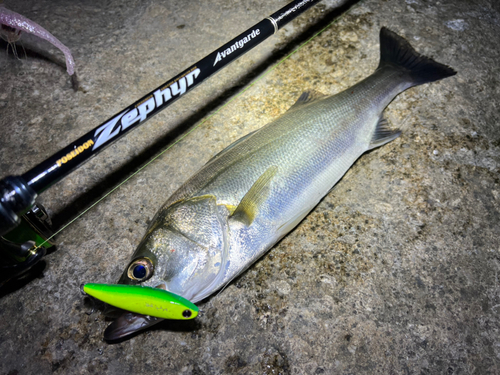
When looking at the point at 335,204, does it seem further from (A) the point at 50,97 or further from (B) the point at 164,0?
(B) the point at 164,0

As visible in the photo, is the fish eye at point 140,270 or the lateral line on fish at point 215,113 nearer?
the fish eye at point 140,270

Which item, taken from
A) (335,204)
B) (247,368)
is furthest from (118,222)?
(335,204)

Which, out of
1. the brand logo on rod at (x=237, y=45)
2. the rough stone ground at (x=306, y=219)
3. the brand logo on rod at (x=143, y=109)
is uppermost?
the brand logo on rod at (x=237, y=45)

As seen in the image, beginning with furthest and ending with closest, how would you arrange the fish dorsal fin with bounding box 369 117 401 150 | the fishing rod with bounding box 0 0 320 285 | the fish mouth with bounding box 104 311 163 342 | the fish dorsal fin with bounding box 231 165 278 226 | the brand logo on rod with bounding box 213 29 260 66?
the fish dorsal fin with bounding box 369 117 401 150
the brand logo on rod with bounding box 213 29 260 66
the fish dorsal fin with bounding box 231 165 278 226
the fish mouth with bounding box 104 311 163 342
the fishing rod with bounding box 0 0 320 285

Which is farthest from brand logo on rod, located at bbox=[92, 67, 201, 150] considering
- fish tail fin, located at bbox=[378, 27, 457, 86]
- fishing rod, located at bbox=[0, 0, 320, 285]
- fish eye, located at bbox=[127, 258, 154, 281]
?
fish tail fin, located at bbox=[378, 27, 457, 86]

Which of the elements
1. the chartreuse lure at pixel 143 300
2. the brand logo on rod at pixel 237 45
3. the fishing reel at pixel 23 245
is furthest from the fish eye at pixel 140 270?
the brand logo on rod at pixel 237 45

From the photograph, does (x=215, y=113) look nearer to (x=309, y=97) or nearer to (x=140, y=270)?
(x=309, y=97)

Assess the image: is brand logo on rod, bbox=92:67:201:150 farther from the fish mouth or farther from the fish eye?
the fish mouth

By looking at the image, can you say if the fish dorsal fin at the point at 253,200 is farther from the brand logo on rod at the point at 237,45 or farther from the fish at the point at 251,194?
the brand logo on rod at the point at 237,45
